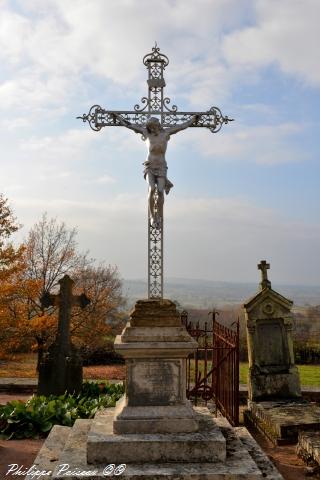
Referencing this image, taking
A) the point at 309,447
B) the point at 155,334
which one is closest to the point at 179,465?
the point at 155,334

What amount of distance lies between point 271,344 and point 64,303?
5.15 m

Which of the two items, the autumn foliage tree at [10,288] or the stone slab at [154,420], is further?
the autumn foliage tree at [10,288]

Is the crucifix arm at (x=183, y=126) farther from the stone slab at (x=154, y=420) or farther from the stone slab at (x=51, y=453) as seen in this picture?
the stone slab at (x=51, y=453)

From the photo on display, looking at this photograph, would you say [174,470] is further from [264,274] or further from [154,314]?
[264,274]

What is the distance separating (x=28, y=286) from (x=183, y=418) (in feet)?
33.1

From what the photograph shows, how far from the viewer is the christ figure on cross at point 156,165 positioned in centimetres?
585

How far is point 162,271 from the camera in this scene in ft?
18.5

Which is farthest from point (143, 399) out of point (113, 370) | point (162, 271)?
point (113, 370)

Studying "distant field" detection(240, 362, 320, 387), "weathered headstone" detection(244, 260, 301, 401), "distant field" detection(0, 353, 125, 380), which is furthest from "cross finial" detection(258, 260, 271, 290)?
"distant field" detection(0, 353, 125, 380)

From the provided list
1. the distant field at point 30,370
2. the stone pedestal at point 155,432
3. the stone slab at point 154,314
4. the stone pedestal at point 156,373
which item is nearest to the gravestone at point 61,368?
the stone pedestal at point 155,432

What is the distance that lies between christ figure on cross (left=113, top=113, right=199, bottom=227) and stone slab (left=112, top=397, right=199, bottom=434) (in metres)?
2.24

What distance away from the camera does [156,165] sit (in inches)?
231

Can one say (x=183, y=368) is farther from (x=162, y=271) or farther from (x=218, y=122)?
(x=218, y=122)

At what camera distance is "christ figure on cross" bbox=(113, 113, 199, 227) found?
19.2 feet
